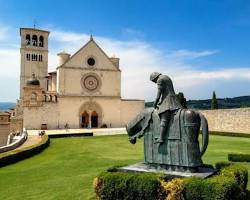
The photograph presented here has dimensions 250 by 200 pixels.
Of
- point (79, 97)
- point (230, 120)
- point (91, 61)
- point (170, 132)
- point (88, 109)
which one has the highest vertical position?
point (91, 61)

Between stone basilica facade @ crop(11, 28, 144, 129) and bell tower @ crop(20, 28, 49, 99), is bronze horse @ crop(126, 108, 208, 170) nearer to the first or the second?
stone basilica facade @ crop(11, 28, 144, 129)

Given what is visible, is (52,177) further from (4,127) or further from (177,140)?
(4,127)

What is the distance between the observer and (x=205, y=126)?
9062mm

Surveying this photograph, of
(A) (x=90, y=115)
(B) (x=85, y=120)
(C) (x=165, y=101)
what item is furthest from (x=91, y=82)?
(C) (x=165, y=101)

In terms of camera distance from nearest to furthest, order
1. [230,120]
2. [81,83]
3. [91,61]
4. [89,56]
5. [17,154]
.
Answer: [17,154] → [230,120] → [81,83] → [89,56] → [91,61]

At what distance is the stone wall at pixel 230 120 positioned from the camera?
3703 centimetres

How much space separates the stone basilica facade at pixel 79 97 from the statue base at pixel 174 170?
124 ft

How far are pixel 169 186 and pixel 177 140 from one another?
53.2 inches

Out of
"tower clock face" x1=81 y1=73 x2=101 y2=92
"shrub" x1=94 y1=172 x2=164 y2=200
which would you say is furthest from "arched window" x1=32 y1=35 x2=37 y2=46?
"shrub" x1=94 y1=172 x2=164 y2=200

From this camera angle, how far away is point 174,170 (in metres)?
9.46

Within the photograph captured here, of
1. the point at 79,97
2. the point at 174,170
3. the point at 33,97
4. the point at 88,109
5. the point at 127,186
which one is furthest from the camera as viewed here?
the point at 88,109

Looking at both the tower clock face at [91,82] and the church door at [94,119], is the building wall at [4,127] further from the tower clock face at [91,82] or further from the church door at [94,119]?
the church door at [94,119]

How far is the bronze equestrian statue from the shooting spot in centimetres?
916

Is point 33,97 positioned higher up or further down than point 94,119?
higher up
